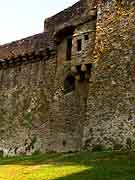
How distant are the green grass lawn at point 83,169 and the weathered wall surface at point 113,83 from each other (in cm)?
130

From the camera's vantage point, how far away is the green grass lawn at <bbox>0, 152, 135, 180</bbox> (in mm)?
12360

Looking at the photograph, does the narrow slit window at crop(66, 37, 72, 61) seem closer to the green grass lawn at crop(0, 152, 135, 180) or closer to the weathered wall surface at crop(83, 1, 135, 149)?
the weathered wall surface at crop(83, 1, 135, 149)

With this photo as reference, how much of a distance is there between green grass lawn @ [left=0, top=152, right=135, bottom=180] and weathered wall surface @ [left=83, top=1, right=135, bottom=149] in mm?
1298

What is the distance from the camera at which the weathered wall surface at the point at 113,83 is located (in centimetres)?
1678

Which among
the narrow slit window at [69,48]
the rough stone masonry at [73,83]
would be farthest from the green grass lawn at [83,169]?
the narrow slit window at [69,48]

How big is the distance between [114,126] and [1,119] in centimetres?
1037

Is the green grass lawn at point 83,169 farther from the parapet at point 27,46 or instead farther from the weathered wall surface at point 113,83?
the parapet at point 27,46

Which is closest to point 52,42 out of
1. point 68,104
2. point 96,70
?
point 68,104

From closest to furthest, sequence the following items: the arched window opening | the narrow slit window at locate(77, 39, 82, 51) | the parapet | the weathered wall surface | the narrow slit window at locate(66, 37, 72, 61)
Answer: the weathered wall surface → the narrow slit window at locate(77, 39, 82, 51) → the arched window opening → the narrow slit window at locate(66, 37, 72, 61) → the parapet

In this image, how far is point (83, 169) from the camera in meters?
13.3

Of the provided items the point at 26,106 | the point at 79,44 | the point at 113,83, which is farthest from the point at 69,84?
the point at 113,83

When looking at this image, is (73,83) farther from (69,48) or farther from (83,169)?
(83,169)

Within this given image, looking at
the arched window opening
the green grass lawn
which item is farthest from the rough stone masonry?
the green grass lawn

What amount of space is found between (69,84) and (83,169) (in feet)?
27.6
